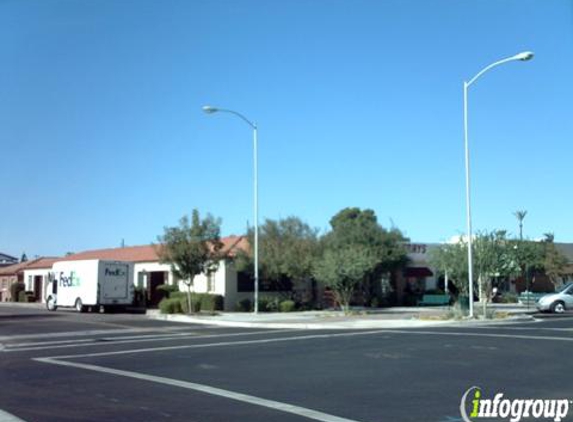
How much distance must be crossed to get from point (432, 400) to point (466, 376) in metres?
2.72

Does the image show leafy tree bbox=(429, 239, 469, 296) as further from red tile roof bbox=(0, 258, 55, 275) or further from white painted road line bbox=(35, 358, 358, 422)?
red tile roof bbox=(0, 258, 55, 275)

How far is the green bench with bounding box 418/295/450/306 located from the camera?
48344mm

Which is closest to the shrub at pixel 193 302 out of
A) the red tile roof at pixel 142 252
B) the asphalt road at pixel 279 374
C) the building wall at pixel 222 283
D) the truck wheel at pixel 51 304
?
the building wall at pixel 222 283

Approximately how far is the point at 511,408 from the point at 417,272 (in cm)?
4152

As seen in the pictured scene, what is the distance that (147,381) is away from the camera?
511 inches

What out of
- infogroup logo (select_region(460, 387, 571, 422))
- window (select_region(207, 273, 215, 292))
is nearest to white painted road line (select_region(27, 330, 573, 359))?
infogroup logo (select_region(460, 387, 571, 422))

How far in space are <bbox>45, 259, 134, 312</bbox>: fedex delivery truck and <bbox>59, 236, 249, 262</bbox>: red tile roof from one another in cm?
254

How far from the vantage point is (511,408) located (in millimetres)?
9703

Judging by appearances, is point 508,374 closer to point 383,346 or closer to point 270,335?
point 383,346

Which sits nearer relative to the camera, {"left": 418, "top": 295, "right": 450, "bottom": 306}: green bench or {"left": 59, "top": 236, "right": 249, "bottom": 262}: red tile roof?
{"left": 59, "top": 236, "right": 249, "bottom": 262}: red tile roof

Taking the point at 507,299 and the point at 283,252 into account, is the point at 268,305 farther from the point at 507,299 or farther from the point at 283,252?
the point at 507,299

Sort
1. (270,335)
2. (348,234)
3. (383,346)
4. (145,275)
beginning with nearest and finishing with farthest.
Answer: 1. (383,346)
2. (270,335)
3. (348,234)
4. (145,275)

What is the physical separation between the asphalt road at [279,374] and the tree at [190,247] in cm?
1211

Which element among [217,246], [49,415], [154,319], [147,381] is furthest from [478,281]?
[49,415]
